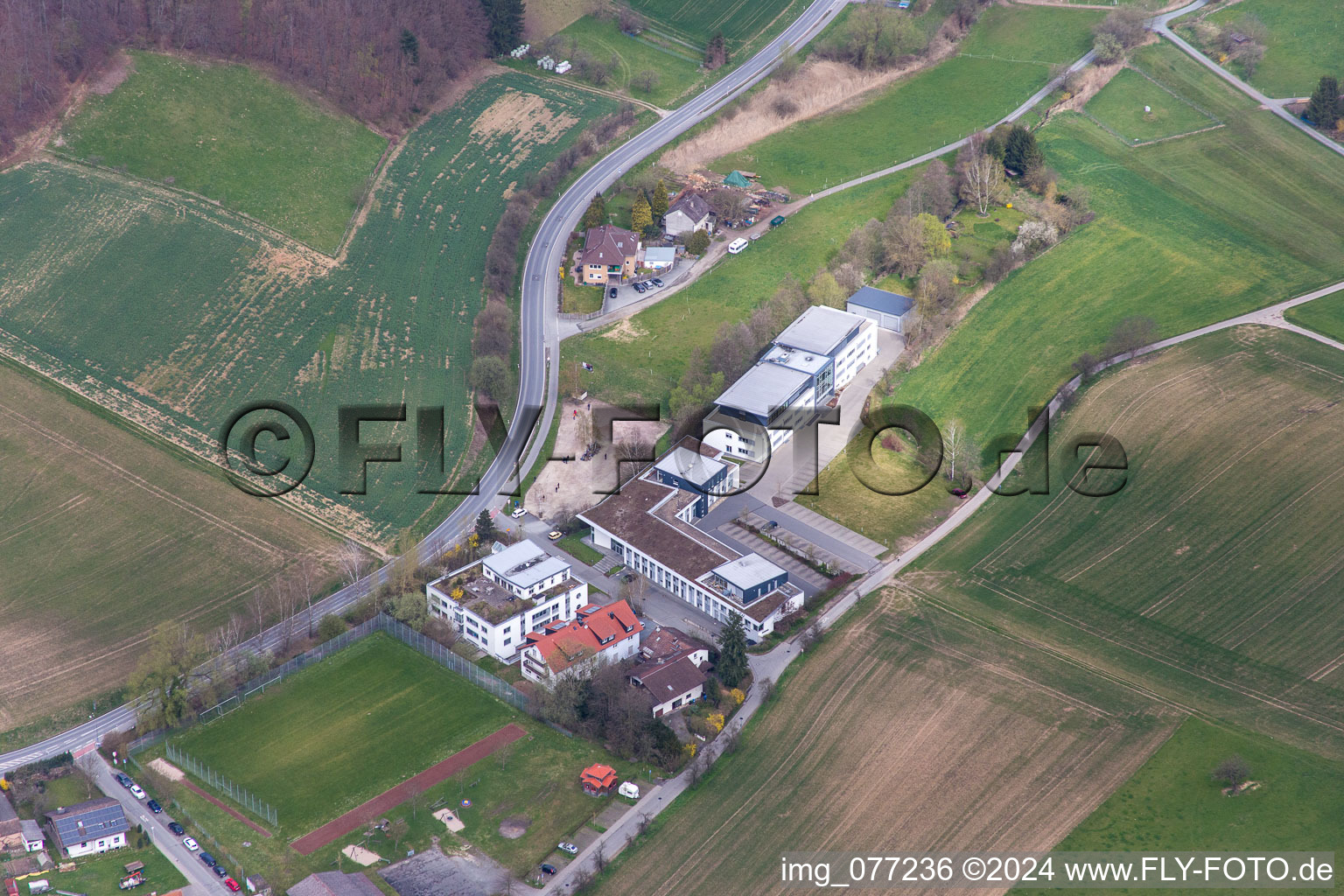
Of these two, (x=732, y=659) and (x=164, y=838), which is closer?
(x=164, y=838)

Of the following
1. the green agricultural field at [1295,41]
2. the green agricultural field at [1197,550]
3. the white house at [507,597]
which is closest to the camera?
the green agricultural field at [1197,550]

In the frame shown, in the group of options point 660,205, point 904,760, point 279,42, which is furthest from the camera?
point 279,42

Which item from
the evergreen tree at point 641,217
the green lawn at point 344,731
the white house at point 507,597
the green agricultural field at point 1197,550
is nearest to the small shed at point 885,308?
the green agricultural field at point 1197,550

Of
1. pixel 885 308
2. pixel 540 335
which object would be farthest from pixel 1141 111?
pixel 540 335

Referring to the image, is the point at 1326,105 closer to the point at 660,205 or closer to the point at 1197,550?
the point at 660,205

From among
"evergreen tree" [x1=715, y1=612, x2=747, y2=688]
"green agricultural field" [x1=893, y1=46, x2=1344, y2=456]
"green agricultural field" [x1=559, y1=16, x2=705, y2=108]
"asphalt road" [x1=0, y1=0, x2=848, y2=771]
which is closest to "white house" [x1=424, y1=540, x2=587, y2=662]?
"asphalt road" [x1=0, y1=0, x2=848, y2=771]

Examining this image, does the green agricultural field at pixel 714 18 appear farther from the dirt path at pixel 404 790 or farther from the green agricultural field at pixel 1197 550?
the dirt path at pixel 404 790
